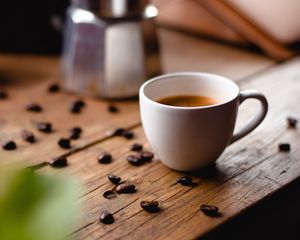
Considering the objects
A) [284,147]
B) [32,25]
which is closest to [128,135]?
[284,147]

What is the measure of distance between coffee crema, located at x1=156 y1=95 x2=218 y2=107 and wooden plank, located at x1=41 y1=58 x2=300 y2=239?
0.08 meters

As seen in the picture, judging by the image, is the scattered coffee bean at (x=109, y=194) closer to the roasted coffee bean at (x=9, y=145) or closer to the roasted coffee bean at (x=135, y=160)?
the roasted coffee bean at (x=135, y=160)

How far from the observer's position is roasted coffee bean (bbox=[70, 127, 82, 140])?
67 cm

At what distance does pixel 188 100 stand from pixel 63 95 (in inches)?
12.8

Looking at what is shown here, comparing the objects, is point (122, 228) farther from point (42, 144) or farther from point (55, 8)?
point (55, 8)

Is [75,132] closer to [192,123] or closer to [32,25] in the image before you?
[192,123]

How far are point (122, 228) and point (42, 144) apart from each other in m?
0.25

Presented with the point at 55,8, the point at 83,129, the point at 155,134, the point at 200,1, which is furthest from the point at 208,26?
the point at 155,134

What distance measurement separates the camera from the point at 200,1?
3.43 feet

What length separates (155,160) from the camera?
1.98 feet

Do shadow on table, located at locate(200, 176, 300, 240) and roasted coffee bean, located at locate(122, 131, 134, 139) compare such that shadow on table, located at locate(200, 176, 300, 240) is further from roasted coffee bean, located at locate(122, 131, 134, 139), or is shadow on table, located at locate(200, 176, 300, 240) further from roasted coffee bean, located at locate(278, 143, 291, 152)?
roasted coffee bean, located at locate(122, 131, 134, 139)

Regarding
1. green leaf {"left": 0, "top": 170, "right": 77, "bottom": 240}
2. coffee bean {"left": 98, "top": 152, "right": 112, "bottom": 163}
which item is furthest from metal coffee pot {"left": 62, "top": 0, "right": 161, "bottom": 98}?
green leaf {"left": 0, "top": 170, "right": 77, "bottom": 240}

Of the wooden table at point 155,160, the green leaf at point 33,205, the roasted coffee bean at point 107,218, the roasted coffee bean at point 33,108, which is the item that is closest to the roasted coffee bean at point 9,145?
the wooden table at point 155,160

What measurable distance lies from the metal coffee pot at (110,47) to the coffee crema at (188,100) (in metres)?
0.24
